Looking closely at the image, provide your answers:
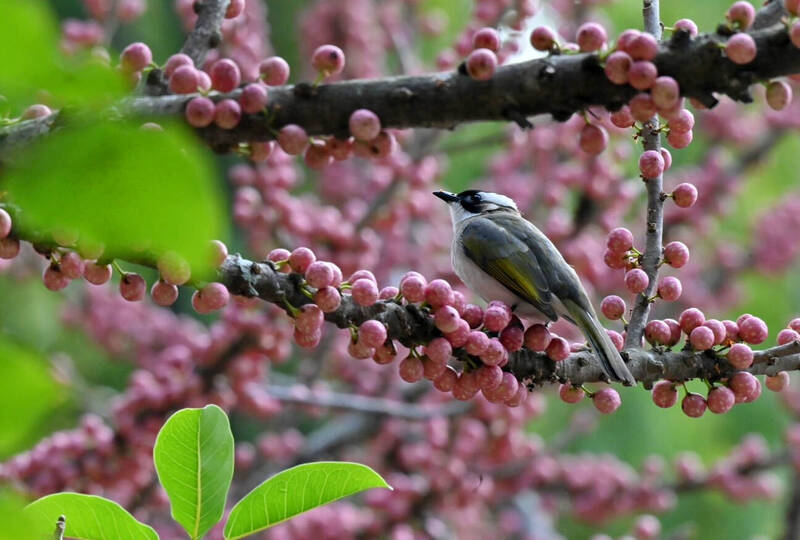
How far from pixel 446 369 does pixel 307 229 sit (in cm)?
247

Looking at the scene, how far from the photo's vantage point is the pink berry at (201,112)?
7.12 ft

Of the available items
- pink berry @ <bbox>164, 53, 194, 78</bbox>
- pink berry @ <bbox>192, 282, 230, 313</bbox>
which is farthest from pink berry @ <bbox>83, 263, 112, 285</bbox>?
pink berry @ <bbox>164, 53, 194, 78</bbox>

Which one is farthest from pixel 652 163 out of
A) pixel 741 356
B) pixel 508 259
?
pixel 508 259

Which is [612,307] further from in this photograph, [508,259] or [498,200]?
[498,200]

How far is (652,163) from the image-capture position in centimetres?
202

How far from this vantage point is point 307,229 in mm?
4289

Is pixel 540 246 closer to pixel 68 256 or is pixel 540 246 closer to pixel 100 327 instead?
pixel 68 256

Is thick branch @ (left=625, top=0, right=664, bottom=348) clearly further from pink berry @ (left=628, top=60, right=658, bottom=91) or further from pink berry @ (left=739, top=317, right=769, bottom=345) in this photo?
pink berry @ (left=628, top=60, right=658, bottom=91)

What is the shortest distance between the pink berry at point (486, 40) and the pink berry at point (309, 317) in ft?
2.38

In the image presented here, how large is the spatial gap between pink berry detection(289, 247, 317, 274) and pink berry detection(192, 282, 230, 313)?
136 millimetres

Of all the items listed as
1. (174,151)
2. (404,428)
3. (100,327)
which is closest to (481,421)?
(404,428)

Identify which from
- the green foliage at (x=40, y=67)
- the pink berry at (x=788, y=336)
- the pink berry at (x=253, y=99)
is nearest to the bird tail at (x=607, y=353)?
the pink berry at (x=788, y=336)

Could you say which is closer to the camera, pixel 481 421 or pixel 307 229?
pixel 307 229

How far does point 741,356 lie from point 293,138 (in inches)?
41.0
